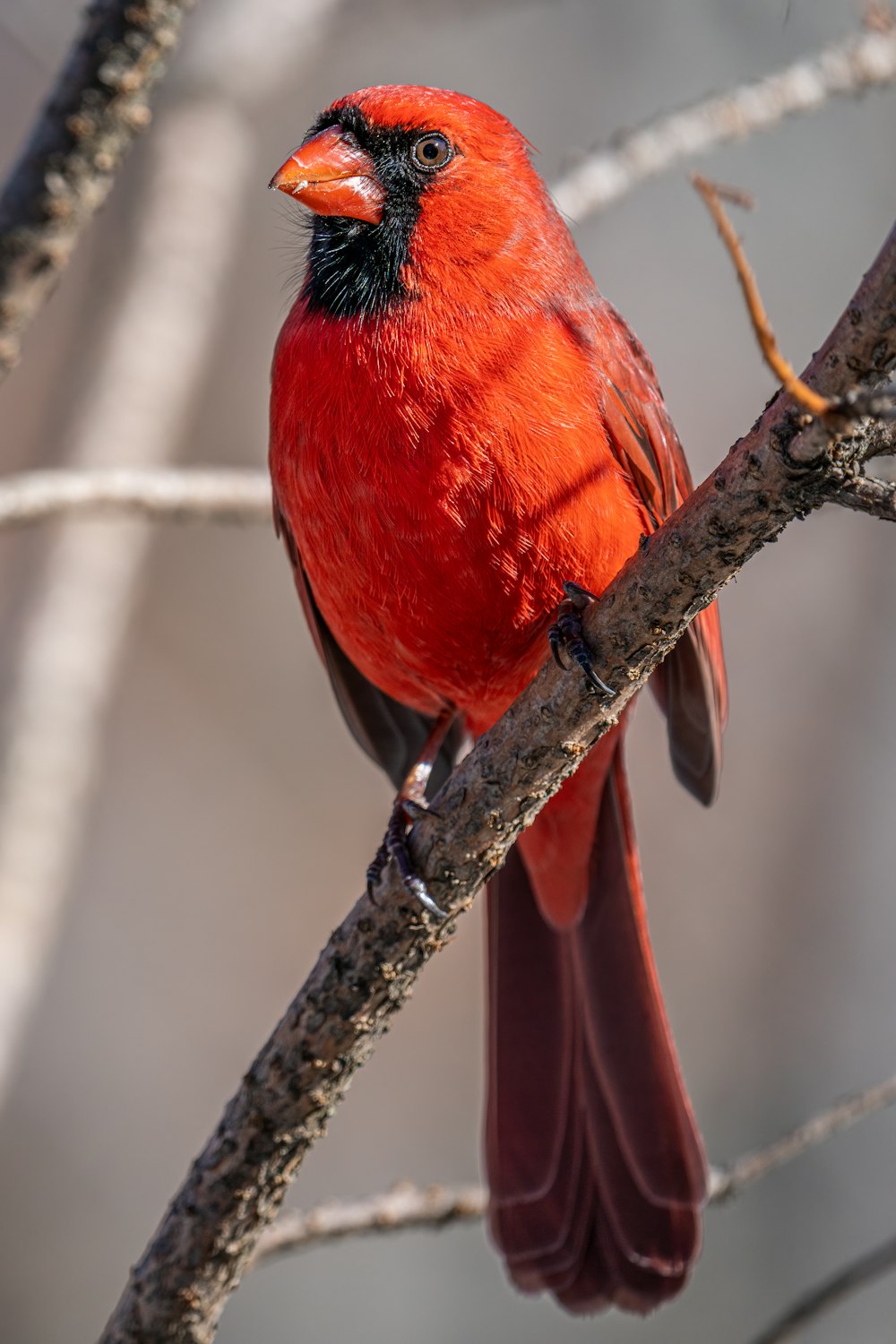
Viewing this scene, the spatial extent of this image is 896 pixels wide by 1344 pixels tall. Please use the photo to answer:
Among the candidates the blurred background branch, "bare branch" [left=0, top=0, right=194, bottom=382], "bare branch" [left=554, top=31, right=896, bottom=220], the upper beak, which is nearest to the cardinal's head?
the upper beak

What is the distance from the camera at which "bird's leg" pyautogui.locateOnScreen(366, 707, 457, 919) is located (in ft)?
6.65

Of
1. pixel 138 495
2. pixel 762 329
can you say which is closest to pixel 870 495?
pixel 762 329

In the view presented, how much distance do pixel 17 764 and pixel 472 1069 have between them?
2.10m

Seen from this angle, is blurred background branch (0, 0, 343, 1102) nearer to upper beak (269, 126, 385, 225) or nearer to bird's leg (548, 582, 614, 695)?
upper beak (269, 126, 385, 225)

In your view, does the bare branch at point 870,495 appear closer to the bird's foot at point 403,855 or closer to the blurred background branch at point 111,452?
the bird's foot at point 403,855

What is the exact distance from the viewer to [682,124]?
123 inches

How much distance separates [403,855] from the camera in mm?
2049

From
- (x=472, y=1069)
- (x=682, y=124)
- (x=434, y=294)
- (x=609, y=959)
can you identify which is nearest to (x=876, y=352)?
(x=434, y=294)

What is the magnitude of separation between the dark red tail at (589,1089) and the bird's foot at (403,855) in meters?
0.39

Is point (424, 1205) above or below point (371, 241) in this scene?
below

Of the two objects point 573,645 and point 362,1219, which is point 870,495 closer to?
point 573,645

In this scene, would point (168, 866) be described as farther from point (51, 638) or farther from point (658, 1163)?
point (658, 1163)

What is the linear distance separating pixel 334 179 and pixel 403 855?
116cm

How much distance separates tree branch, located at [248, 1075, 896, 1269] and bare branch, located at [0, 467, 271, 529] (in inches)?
50.4
